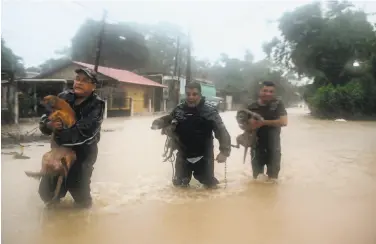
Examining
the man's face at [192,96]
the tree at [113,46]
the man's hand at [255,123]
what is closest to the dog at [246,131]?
the man's hand at [255,123]

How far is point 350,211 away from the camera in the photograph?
1.83 metres

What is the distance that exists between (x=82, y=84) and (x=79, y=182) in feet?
1.55

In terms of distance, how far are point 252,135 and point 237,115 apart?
7.1 inches

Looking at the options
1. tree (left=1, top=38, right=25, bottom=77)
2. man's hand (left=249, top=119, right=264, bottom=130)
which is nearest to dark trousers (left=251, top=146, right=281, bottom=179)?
man's hand (left=249, top=119, right=264, bottom=130)

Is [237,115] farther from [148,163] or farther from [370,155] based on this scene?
[370,155]

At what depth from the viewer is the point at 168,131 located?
208 centimetres

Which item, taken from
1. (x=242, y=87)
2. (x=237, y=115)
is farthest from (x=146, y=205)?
(x=242, y=87)

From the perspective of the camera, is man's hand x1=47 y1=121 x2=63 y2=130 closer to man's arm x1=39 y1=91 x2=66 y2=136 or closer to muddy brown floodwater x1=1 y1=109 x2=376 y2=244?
man's arm x1=39 y1=91 x2=66 y2=136

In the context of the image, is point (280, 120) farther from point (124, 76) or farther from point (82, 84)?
point (82, 84)

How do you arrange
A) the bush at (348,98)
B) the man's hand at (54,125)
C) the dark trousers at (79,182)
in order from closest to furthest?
1. the man's hand at (54,125)
2. the dark trousers at (79,182)
3. the bush at (348,98)

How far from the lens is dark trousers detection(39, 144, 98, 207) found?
71.4 inches

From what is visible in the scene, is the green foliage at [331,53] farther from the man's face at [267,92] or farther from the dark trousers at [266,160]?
the dark trousers at [266,160]

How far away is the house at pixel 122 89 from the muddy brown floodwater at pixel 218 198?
0.08 metres

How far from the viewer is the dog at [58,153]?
170 centimetres
